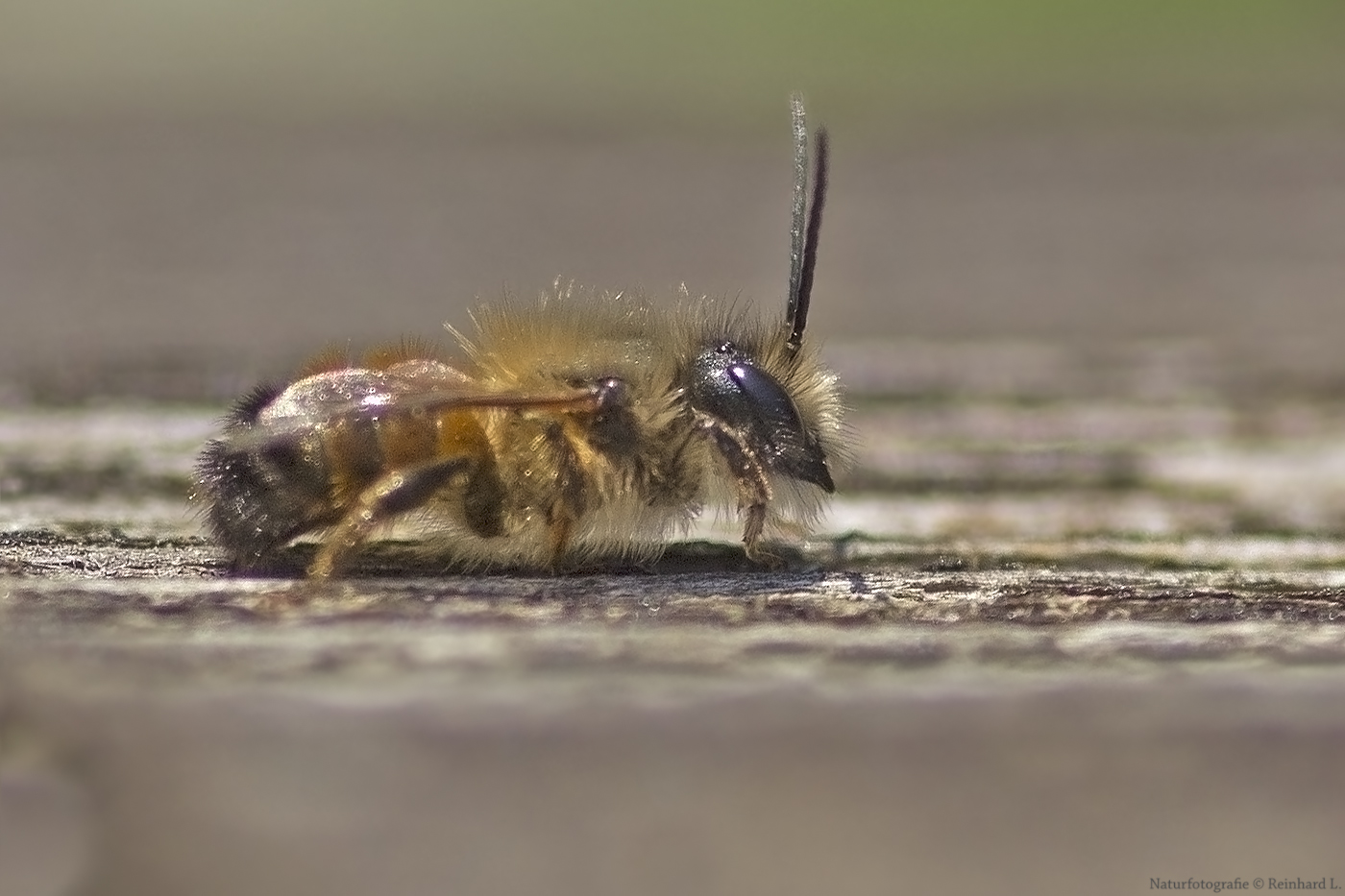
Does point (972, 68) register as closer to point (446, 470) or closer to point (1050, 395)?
Result: point (1050, 395)

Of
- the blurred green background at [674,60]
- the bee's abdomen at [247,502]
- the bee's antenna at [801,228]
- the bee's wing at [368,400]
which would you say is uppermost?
the blurred green background at [674,60]

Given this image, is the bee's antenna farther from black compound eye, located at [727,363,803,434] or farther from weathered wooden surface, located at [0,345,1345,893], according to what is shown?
weathered wooden surface, located at [0,345,1345,893]

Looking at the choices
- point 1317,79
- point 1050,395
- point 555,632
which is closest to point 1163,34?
point 1317,79

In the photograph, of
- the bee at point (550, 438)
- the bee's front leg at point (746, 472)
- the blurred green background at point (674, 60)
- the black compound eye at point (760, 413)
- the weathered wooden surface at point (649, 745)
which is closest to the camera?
the weathered wooden surface at point (649, 745)

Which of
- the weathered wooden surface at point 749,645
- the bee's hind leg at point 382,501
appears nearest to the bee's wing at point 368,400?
the bee's hind leg at point 382,501

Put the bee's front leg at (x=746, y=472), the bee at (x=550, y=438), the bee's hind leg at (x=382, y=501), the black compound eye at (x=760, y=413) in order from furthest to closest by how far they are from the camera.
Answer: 1. the black compound eye at (x=760, y=413)
2. the bee's front leg at (x=746, y=472)
3. the bee at (x=550, y=438)
4. the bee's hind leg at (x=382, y=501)

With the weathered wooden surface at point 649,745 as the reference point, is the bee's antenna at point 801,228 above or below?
above

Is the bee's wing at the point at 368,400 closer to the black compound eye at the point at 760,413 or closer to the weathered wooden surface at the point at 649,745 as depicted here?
the black compound eye at the point at 760,413

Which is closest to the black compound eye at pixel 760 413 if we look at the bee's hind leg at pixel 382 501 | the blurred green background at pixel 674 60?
the bee's hind leg at pixel 382 501

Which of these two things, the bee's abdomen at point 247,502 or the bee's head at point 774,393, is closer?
the bee's abdomen at point 247,502
